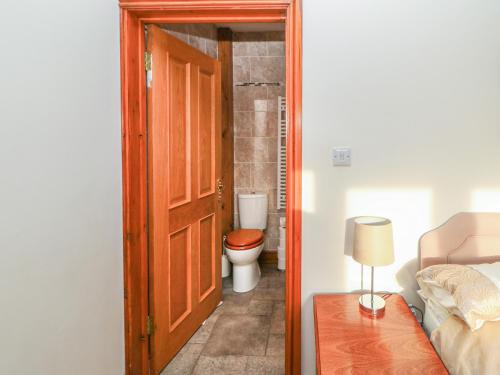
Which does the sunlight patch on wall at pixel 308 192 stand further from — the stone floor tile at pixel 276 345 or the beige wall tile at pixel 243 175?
the beige wall tile at pixel 243 175

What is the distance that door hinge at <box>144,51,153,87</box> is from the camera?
2.00 meters

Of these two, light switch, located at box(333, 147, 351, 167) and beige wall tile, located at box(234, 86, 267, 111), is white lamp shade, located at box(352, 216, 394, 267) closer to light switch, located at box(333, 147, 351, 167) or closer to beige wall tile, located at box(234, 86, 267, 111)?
light switch, located at box(333, 147, 351, 167)

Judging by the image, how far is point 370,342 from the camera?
1.44 meters

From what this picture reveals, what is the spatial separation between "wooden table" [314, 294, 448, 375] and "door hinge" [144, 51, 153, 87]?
1.44 m

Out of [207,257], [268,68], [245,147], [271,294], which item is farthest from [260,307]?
[268,68]

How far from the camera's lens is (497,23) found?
1.78 metres

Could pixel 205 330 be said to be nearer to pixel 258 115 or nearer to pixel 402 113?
pixel 402 113

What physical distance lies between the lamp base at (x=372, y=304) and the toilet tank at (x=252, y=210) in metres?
2.21

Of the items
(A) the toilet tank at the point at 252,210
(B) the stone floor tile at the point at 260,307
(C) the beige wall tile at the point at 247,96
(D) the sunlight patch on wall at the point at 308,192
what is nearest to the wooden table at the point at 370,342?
(D) the sunlight patch on wall at the point at 308,192

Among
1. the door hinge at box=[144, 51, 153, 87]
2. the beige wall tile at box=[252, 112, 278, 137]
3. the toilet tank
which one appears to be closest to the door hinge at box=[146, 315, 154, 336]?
the door hinge at box=[144, 51, 153, 87]

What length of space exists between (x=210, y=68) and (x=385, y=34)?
134cm

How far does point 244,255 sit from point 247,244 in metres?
0.11

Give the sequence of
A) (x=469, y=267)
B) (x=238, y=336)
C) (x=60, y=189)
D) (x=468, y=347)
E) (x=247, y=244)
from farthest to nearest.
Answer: (x=247, y=244) → (x=238, y=336) → (x=469, y=267) → (x=60, y=189) → (x=468, y=347)

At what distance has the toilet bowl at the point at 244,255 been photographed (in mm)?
3221
